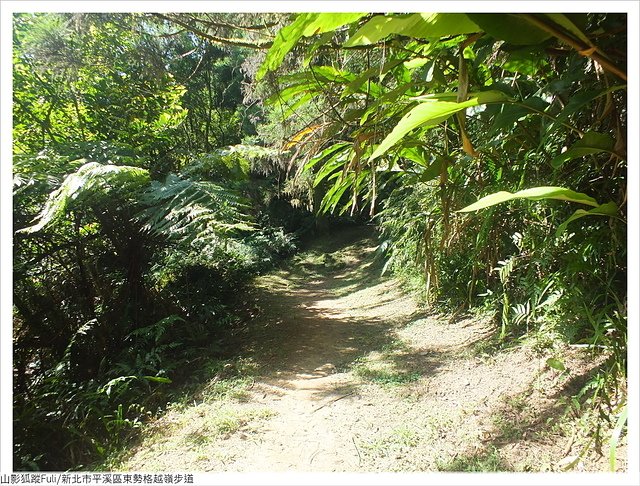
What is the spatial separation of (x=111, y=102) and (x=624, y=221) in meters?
4.13

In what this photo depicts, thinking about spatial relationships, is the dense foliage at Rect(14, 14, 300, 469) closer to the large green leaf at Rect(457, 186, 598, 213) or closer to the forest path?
the forest path

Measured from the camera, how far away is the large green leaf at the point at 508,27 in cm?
85

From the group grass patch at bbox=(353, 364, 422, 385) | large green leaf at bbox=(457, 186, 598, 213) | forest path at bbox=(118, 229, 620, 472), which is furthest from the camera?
grass patch at bbox=(353, 364, 422, 385)

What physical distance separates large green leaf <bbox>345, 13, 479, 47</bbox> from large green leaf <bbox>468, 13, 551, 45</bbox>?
1.2 inches

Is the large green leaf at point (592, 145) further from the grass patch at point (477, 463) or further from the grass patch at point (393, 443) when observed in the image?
the grass patch at point (393, 443)

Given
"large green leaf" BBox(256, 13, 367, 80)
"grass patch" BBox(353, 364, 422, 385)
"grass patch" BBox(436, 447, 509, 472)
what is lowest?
"grass patch" BBox(353, 364, 422, 385)

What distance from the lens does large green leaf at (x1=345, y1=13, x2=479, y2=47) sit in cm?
82

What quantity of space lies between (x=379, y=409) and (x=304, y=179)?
2.69 metres

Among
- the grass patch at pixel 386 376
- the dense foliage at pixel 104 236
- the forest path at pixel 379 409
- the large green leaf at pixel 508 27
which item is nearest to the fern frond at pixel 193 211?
the dense foliage at pixel 104 236

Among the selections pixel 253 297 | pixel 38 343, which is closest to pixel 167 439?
pixel 38 343

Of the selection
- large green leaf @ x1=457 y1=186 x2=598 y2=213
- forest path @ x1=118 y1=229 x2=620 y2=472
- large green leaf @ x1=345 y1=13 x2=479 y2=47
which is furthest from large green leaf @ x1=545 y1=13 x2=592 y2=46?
forest path @ x1=118 y1=229 x2=620 y2=472

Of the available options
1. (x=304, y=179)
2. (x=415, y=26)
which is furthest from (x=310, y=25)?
(x=304, y=179)

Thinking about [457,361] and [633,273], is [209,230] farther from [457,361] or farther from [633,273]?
[633,273]

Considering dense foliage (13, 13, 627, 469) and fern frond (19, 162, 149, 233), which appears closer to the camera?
dense foliage (13, 13, 627, 469)
